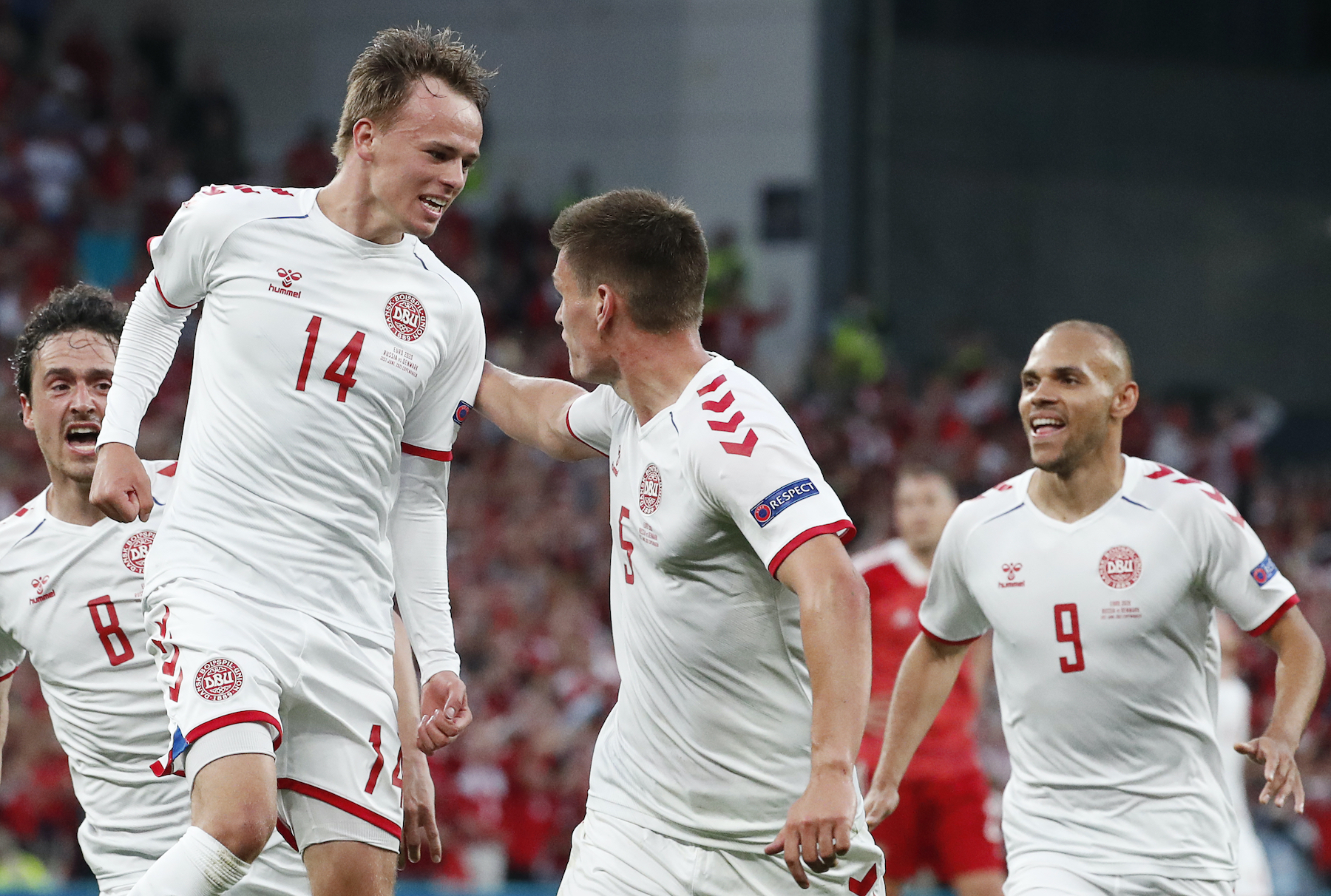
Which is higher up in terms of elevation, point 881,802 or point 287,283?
point 287,283

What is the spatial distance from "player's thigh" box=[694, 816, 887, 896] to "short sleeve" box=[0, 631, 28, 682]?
2199mm

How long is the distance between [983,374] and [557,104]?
592cm

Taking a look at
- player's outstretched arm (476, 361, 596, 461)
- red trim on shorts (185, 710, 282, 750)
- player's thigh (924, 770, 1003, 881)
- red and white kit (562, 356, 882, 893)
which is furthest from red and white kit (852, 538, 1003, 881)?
red trim on shorts (185, 710, 282, 750)

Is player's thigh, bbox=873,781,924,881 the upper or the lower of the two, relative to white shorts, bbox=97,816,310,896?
lower

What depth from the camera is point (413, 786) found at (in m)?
4.59

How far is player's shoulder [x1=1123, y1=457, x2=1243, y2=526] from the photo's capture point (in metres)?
5.11

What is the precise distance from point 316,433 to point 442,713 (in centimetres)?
77

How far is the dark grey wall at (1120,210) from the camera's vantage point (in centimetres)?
1936

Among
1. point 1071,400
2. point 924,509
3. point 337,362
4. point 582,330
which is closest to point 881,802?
point 1071,400

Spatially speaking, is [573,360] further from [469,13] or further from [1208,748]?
[469,13]

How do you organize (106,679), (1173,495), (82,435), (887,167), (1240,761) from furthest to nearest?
(887,167), (1240,761), (1173,495), (82,435), (106,679)

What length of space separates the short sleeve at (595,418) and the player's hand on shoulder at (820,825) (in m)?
1.18

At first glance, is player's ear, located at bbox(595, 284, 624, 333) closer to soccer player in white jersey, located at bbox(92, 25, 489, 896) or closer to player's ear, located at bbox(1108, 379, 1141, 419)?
soccer player in white jersey, located at bbox(92, 25, 489, 896)

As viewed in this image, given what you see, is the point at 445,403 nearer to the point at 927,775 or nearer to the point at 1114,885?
the point at 1114,885
